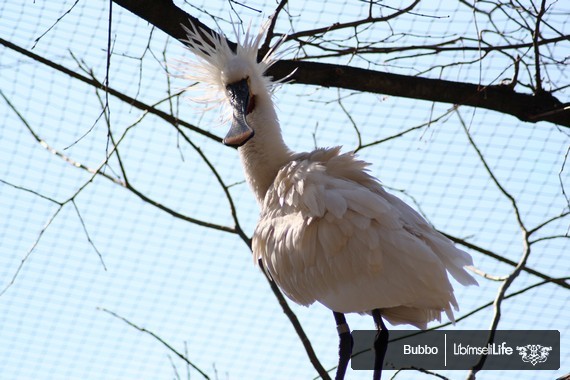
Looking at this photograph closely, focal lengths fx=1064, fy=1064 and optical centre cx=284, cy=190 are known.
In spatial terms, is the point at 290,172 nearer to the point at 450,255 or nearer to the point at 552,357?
the point at 450,255

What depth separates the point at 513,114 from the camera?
5480 millimetres

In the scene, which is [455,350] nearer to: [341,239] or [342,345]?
[342,345]

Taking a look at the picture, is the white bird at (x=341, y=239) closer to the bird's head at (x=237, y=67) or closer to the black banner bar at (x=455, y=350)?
the bird's head at (x=237, y=67)

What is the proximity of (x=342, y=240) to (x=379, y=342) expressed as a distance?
657 mm

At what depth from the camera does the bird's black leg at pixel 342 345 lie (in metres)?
5.01

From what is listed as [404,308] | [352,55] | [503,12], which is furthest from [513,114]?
[404,308]

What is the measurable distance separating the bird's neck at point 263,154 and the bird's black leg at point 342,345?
2.57ft

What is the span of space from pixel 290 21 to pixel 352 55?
37 cm

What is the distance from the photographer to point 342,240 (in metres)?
4.68

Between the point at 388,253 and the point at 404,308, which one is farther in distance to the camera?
the point at 404,308

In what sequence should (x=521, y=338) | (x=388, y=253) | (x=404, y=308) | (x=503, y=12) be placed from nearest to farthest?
(x=388, y=253) < (x=404, y=308) < (x=503, y=12) < (x=521, y=338)

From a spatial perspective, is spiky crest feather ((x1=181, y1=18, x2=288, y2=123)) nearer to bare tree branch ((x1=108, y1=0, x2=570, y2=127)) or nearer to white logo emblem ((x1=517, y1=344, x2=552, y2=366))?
bare tree branch ((x1=108, y1=0, x2=570, y2=127))

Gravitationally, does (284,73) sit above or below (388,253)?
above

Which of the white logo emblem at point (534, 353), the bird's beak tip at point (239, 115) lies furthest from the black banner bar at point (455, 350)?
the bird's beak tip at point (239, 115)
